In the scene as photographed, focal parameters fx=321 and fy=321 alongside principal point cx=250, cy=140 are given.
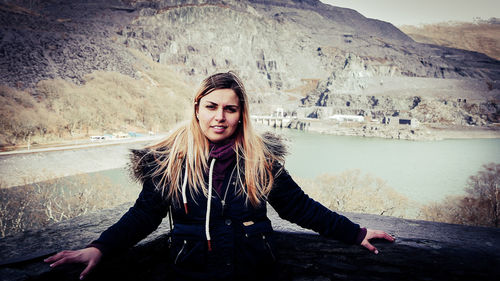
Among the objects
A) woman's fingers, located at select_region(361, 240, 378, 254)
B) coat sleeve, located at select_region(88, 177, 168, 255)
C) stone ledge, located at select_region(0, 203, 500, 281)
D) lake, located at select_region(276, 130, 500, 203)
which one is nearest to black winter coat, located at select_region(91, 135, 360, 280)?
coat sleeve, located at select_region(88, 177, 168, 255)

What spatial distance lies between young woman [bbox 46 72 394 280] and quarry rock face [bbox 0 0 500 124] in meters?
47.0

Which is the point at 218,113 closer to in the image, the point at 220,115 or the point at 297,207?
the point at 220,115

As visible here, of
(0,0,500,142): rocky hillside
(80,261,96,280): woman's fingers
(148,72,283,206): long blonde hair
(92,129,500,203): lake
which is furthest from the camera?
(0,0,500,142): rocky hillside

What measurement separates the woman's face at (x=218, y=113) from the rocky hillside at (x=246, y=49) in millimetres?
48817

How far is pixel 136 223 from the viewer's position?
1.09m

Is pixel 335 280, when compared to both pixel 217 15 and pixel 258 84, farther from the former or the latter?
pixel 217 15

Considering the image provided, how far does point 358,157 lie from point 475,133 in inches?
1138

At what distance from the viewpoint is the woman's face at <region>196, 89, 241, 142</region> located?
1157 millimetres

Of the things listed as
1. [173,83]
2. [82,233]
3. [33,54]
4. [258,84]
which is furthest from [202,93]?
[258,84]

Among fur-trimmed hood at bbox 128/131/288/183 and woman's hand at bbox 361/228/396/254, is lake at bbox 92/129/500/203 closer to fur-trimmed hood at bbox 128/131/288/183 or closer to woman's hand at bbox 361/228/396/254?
fur-trimmed hood at bbox 128/131/288/183

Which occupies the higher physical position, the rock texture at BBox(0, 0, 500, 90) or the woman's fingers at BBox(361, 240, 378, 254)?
the rock texture at BBox(0, 0, 500, 90)

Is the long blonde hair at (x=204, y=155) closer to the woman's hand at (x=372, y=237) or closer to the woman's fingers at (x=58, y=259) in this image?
the woman's fingers at (x=58, y=259)

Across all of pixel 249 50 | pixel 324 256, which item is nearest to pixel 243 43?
pixel 249 50

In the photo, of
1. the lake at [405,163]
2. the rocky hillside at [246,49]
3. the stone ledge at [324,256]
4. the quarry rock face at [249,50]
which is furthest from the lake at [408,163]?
the rocky hillside at [246,49]
